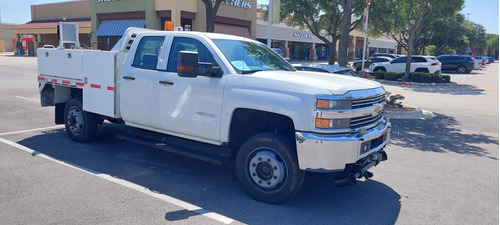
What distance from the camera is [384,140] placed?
538 centimetres

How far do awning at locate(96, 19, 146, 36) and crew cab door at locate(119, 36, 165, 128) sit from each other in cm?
2609

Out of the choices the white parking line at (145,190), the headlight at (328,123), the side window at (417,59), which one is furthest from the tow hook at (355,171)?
the side window at (417,59)

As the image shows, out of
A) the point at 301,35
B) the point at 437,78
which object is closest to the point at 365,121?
the point at 437,78

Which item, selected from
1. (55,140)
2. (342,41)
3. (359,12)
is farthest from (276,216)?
(359,12)

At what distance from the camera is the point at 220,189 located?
5.44 m

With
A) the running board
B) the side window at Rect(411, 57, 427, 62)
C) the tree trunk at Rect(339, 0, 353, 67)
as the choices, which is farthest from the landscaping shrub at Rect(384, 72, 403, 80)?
the running board

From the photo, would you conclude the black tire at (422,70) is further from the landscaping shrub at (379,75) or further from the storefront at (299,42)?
the storefront at (299,42)

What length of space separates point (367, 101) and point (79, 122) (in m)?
5.21

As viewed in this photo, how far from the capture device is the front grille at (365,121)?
4.72 metres

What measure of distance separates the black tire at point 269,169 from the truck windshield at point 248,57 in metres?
1.02

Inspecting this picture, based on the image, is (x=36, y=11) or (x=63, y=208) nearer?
(x=63, y=208)

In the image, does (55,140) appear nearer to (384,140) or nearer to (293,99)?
(293,99)

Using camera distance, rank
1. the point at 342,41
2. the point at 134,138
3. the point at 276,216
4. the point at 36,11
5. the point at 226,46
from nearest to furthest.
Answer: the point at 276,216 < the point at 226,46 < the point at 134,138 < the point at 342,41 < the point at 36,11

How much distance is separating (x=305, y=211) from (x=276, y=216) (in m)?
0.39
